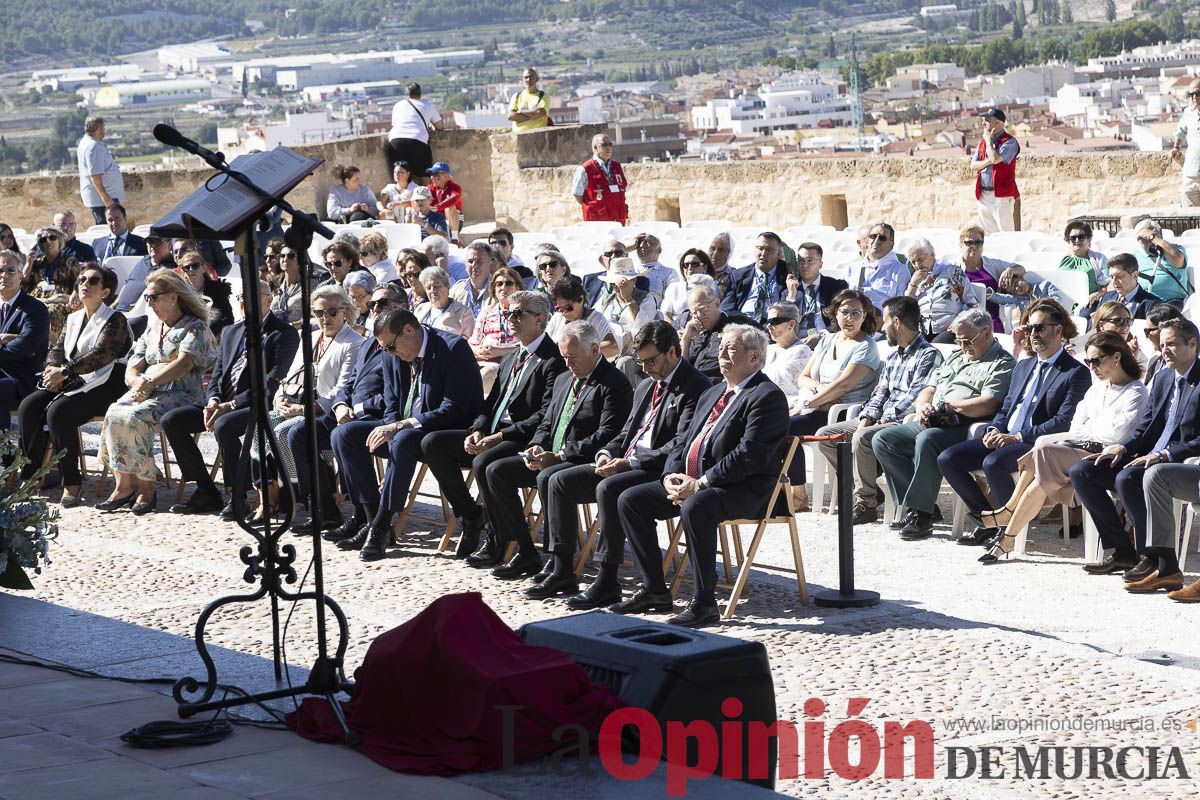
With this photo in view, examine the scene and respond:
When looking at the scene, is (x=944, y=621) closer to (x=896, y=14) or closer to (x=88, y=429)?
(x=88, y=429)

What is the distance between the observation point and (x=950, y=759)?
5039mm

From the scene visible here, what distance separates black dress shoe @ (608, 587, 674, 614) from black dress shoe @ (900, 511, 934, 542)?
59.7 inches

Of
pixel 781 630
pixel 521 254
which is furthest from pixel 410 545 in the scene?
pixel 521 254

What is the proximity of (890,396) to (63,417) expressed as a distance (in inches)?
193

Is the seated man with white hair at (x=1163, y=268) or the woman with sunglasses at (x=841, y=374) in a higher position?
the seated man with white hair at (x=1163, y=268)

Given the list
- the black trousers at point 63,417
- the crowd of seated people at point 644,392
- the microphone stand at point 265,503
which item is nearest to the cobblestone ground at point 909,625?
the crowd of seated people at point 644,392

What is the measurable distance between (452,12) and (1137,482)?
146 m

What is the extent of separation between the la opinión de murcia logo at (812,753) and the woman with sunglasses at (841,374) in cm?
329

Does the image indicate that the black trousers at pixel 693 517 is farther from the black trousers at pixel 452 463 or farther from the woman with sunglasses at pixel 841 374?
the woman with sunglasses at pixel 841 374

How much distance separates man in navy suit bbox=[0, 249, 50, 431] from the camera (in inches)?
415

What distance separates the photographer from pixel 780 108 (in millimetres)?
83125

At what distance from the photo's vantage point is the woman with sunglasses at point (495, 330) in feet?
32.2

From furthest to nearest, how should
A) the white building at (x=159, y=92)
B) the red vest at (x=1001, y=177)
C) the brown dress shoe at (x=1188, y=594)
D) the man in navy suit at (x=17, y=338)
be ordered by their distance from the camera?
the white building at (x=159, y=92) → the red vest at (x=1001, y=177) → the man in navy suit at (x=17, y=338) → the brown dress shoe at (x=1188, y=594)

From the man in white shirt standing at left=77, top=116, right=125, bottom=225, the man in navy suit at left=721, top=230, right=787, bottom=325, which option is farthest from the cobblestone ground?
the man in white shirt standing at left=77, top=116, right=125, bottom=225
